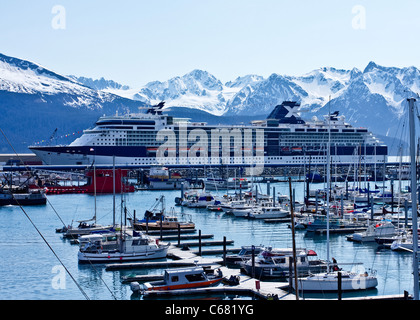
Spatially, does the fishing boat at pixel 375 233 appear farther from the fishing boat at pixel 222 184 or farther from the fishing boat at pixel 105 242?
the fishing boat at pixel 222 184

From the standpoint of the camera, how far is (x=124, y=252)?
20719mm

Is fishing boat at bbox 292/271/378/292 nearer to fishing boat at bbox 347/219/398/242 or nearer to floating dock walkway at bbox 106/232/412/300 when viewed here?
floating dock walkway at bbox 106/232/412/300

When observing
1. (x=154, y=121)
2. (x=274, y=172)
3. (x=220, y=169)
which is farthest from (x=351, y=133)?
(x=154, y=121)

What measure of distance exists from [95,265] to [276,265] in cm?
625

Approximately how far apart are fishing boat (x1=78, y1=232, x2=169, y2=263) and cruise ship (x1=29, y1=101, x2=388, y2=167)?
50836 mm

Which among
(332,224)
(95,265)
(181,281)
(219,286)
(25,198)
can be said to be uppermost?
(25,198)

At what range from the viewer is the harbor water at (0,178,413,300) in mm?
16391

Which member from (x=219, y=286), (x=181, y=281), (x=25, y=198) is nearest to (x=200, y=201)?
(x=25, y=198)

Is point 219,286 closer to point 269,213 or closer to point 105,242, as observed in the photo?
point 105,242

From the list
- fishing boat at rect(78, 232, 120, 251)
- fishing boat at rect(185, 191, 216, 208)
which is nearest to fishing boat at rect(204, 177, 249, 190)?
fishing boat at rect(185, 191, 216, 208)

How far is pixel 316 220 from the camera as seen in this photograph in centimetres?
2866

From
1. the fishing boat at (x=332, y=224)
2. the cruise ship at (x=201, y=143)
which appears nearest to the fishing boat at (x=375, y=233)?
the fishing boat at (x=332, y=224)
